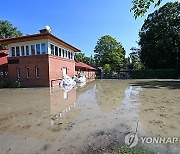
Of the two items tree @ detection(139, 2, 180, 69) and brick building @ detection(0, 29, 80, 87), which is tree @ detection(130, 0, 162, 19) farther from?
tree @ detection(139, 2, 180, 69)

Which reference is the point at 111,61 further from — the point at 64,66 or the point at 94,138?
the point at 94,138

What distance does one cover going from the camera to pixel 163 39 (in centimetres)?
3712

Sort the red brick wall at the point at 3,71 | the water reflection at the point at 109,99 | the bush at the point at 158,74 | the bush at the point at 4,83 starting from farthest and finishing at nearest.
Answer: the bush at the point at 158,74 < the red brick wall at the point at 3,71 < the bush at the point at 4,83 < the water reflection at the point at 109,99

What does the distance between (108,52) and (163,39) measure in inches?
632

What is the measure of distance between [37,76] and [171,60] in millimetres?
28853

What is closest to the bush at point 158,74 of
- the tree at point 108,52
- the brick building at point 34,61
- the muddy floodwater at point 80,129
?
the tree at point 108,52

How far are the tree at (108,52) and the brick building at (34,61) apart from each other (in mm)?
28604

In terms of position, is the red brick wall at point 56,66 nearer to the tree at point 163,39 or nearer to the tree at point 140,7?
the tree at point 140,7

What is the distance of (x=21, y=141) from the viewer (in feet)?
15.4

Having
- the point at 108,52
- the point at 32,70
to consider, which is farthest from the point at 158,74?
the point at 32,70

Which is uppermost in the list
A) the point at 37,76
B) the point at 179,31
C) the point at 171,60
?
the point at 179,31

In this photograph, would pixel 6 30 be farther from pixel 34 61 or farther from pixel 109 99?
pixel 109 99

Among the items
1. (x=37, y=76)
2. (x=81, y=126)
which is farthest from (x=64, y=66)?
(x=81, y=126)

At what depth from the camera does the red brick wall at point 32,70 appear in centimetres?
1916
